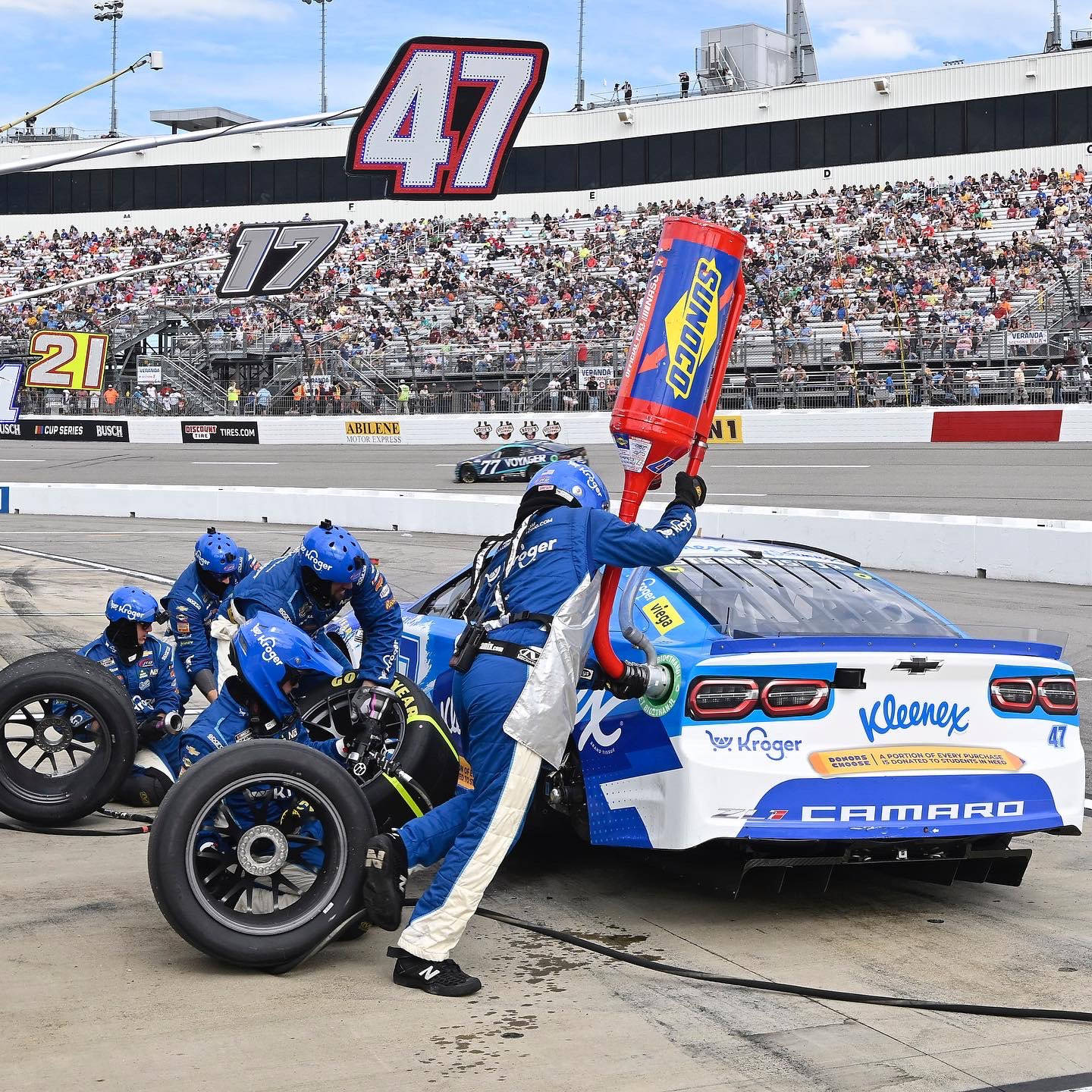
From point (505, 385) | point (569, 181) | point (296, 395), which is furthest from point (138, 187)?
point (505, 385)

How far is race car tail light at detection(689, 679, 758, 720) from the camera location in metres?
4.71

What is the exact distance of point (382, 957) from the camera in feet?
15.2

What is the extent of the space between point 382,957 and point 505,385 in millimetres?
35496

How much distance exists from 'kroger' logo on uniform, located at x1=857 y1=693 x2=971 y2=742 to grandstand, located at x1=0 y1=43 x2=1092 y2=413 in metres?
28.4

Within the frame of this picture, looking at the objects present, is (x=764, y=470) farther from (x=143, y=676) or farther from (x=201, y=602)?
(x=143, y=676)

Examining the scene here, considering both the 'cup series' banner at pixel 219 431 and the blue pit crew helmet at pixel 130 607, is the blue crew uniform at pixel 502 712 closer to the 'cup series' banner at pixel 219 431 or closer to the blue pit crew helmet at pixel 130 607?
the blue pit crew helmet at pixel 130 607

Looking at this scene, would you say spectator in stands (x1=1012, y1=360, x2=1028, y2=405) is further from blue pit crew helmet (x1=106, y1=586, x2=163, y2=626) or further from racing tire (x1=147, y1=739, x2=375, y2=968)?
racing tire (x1=147, y1=739, x2=375, y2=968)

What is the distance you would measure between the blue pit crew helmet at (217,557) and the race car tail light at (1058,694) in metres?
4.27

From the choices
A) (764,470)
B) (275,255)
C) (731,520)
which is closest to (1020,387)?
(764,470)

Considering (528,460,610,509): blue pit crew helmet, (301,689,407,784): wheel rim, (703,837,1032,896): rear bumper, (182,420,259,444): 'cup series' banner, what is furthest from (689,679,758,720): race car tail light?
(182,420,259,444): 'cup series' banner

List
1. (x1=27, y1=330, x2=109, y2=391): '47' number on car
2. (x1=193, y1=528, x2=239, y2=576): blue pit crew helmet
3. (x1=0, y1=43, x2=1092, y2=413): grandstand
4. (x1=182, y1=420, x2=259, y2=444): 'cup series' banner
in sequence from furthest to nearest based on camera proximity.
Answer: (x1=182, y1=420, x2=259, y2=444): 'cup series' banner, (x1=0, y1=43, x2=1092, y2=413): grandstand, (x1=27, y1=330, x2=109, y2=391): '47' number on car, (x1=193, y1=528, x2=239, y2=576): blue pit crew helmet

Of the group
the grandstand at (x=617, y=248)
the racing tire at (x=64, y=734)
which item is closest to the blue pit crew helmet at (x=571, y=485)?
the racing tire at (x=64, y=734)

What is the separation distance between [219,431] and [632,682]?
37703mm

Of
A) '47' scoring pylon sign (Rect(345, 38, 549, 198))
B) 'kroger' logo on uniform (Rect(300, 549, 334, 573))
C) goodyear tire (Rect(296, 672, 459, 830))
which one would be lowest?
goodyear tire (Rect(296, 672, 459, 830))
